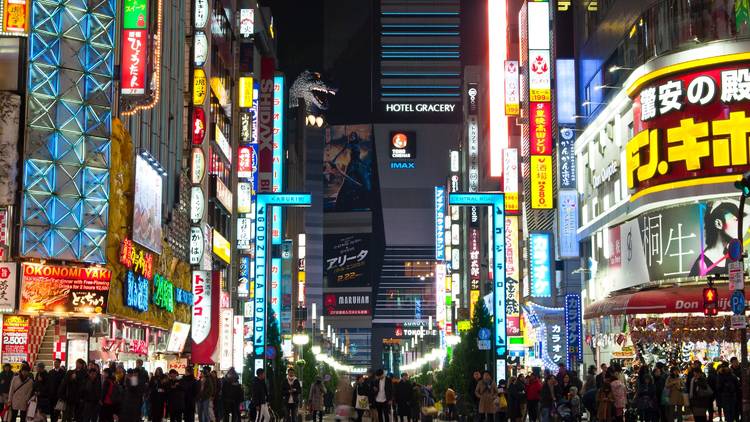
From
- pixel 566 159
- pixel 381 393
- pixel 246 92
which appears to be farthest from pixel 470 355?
pixel 246 92

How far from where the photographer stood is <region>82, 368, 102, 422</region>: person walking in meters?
25.4

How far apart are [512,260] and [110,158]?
35849 millimetres

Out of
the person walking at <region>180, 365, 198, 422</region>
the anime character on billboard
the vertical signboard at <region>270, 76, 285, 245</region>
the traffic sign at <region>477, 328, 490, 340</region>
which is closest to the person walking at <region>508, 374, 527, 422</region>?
the traffic sign at <region>477, 328, 490, 340</region>

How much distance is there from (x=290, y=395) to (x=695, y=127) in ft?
53.2

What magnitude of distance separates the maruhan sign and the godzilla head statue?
46.6 ft

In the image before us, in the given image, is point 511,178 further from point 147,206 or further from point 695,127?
point 147,206

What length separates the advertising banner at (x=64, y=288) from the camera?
34.1 metres

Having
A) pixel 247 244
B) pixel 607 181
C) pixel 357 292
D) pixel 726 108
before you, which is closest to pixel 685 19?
pixel 726 108

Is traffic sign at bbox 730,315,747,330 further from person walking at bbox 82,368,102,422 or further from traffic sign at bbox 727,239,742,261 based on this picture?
person walking at bbox 82,368,102,422

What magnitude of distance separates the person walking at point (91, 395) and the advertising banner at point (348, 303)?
139771 millimetres

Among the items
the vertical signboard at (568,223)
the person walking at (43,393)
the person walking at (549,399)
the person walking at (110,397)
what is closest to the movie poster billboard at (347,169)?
the vertical signboard at (568,223)

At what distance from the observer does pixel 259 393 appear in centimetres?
3134

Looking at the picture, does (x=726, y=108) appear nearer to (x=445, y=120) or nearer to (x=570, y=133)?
(x=570, y=133)

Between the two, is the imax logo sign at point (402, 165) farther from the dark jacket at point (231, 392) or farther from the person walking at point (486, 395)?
the person walking at point (486, 395)
